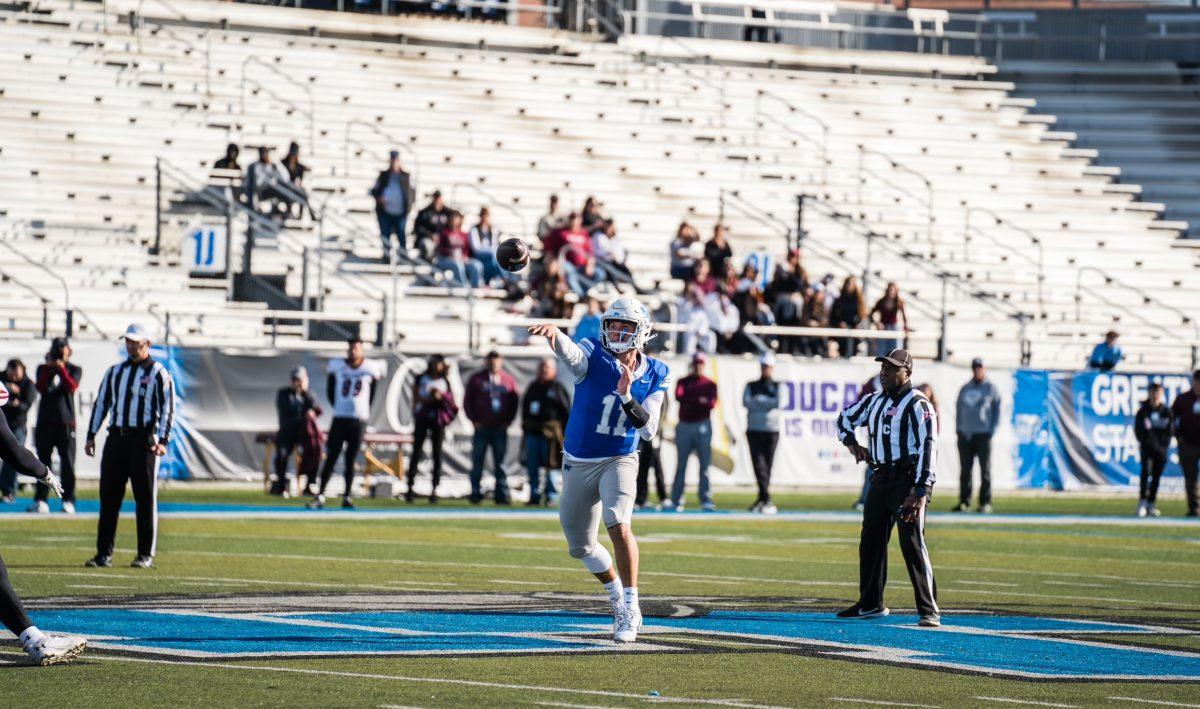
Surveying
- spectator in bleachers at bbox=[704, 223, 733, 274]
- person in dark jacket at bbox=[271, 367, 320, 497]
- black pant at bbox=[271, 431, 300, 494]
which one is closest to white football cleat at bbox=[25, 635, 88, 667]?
person in dark jacket at bbox=[271, 367, 320, 497]

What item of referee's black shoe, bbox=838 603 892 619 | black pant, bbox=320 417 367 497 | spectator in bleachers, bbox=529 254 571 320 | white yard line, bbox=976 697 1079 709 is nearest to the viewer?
white yard line, bbox=976 697 1079 709

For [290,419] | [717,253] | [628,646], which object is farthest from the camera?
[717,253]

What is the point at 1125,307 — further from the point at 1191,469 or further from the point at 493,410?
the point at 493,410

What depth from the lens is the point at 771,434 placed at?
23906mm

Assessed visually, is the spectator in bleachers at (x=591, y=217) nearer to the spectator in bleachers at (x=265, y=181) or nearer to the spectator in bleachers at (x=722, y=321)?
the spectator in bleachers at (x=722, y=321)

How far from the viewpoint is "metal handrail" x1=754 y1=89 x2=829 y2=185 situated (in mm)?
37344

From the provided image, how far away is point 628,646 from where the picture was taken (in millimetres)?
10438

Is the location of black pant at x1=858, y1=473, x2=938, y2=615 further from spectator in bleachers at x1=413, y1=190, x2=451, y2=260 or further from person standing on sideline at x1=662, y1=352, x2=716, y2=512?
spectator in bleachers at x1=413, y1=190, x2=451, y2=260

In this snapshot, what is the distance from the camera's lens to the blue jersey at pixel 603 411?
10805 mm

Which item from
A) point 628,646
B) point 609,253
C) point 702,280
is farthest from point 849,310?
point 628,646

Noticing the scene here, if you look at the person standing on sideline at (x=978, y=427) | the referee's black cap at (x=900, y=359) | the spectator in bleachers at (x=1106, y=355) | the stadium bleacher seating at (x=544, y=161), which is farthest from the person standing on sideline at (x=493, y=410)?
the referee's black cap at (x=900, y=359)

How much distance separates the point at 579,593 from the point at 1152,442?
13.9m

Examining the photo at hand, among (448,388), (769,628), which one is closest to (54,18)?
(448,388)

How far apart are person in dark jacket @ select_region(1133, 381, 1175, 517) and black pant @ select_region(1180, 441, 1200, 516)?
28 centimetres
